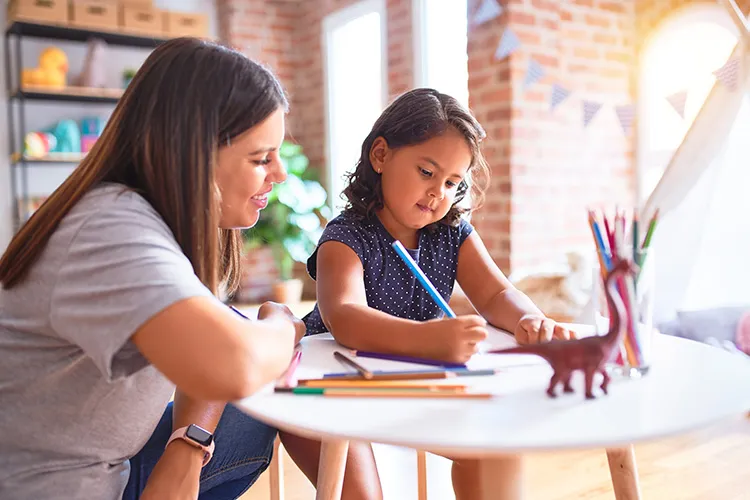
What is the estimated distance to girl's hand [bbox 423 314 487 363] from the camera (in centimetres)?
77

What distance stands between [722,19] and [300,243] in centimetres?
242

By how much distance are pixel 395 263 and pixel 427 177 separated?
0.17 m

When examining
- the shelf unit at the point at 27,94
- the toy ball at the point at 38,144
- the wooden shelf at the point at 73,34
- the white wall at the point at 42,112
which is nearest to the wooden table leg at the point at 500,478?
the wooden shelf at the point at 73,34

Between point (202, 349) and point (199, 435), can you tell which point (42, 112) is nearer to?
point (199, 435)

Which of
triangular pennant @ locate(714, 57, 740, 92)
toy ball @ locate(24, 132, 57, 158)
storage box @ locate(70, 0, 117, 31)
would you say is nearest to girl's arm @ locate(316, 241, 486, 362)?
triangular pennant @ locate(714, 57, 740, 92)

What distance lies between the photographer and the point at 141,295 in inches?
24.9

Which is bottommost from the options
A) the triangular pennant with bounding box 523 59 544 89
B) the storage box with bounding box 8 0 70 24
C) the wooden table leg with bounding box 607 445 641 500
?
the wooden table leg with bounding box 607 445 641 500

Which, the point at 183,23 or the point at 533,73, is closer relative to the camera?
the point at 533,73

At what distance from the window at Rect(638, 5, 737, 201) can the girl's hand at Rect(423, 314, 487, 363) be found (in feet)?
7.07

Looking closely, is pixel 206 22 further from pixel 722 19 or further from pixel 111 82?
pixel 722 19

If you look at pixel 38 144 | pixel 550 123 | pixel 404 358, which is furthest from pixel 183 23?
pixel 404 358

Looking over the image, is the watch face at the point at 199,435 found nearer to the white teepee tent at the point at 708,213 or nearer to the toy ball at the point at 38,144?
the white teepee tent at the point at 708,213

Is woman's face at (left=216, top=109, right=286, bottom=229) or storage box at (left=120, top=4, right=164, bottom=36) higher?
storage box at (left=120, top=4, right=164, bottom=36)

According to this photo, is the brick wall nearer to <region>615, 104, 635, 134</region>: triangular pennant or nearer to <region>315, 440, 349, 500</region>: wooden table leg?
<region>615, 104, 635, 134</region>: triangular pennant
